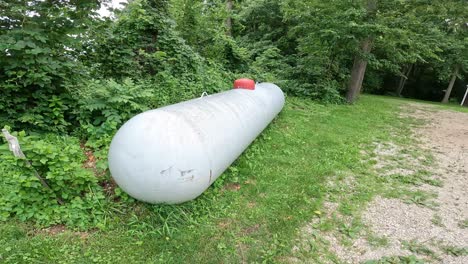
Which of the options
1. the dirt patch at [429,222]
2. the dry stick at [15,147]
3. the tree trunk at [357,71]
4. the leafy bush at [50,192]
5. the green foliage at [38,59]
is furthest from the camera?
the tree trunk at [357,71]

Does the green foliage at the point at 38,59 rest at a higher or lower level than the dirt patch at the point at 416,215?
higher

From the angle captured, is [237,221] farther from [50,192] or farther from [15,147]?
[15,147]

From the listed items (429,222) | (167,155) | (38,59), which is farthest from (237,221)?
(38,59)

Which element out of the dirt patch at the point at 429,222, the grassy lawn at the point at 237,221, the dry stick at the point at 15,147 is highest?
the dry stick at the point at 15,147

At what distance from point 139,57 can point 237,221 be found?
15.6 ft

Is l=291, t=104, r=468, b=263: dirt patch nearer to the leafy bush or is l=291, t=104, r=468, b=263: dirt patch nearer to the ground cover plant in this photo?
the ground cover plant

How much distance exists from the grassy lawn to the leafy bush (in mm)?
116

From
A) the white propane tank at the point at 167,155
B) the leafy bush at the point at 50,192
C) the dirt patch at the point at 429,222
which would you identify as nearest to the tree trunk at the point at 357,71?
the dirt patch at the point at 429,222

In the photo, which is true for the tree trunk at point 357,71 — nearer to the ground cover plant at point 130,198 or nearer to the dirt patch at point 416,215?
the ground cover plant at point 130,198

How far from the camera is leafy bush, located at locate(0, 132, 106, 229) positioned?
2.44 meters

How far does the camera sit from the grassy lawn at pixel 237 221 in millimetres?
2295

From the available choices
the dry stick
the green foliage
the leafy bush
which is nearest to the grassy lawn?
the leafy bush

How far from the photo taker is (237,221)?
286 centimetres

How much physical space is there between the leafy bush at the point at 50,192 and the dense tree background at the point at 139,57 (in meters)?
0.02
